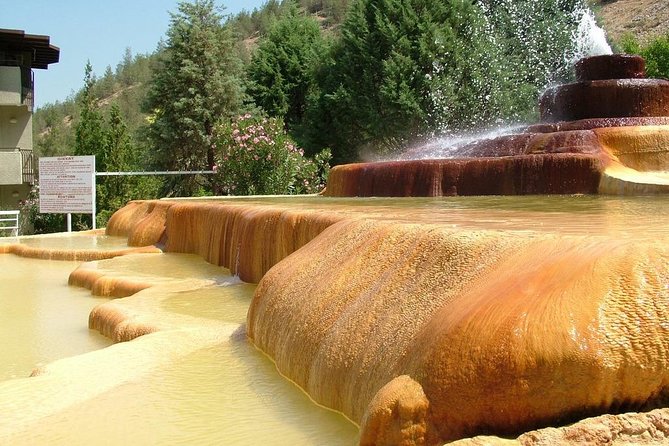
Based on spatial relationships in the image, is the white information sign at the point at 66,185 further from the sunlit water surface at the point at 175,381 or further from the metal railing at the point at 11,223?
the sunlit water surface at the point at 175,381

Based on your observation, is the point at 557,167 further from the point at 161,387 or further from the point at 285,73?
the point at 285,73

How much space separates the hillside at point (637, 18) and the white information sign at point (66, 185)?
3395 cm

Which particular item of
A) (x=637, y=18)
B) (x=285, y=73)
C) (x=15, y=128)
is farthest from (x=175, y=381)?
(x=637, y=18)

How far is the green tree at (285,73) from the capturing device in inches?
1155

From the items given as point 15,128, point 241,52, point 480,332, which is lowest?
point 480,332

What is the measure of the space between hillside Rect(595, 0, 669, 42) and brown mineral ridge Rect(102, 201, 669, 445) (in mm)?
41495

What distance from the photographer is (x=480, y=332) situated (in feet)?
7.69

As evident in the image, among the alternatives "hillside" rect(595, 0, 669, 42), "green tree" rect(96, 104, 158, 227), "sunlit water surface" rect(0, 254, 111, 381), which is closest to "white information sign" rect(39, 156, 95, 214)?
"green tree" rect(96, 104, 158, 227)

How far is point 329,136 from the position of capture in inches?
1039

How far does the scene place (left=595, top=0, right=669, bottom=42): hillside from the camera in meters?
42.5

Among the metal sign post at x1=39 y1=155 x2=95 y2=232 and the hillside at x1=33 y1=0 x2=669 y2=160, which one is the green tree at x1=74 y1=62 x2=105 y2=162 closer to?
the metal sign post at x1=39 y1=155 x2=95 y2=232

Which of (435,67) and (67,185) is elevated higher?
(435,67)

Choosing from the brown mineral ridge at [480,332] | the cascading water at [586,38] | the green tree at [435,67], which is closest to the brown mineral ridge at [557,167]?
the brown mineral ridge at [480,332]

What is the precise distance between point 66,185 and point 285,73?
1692 centimetres
